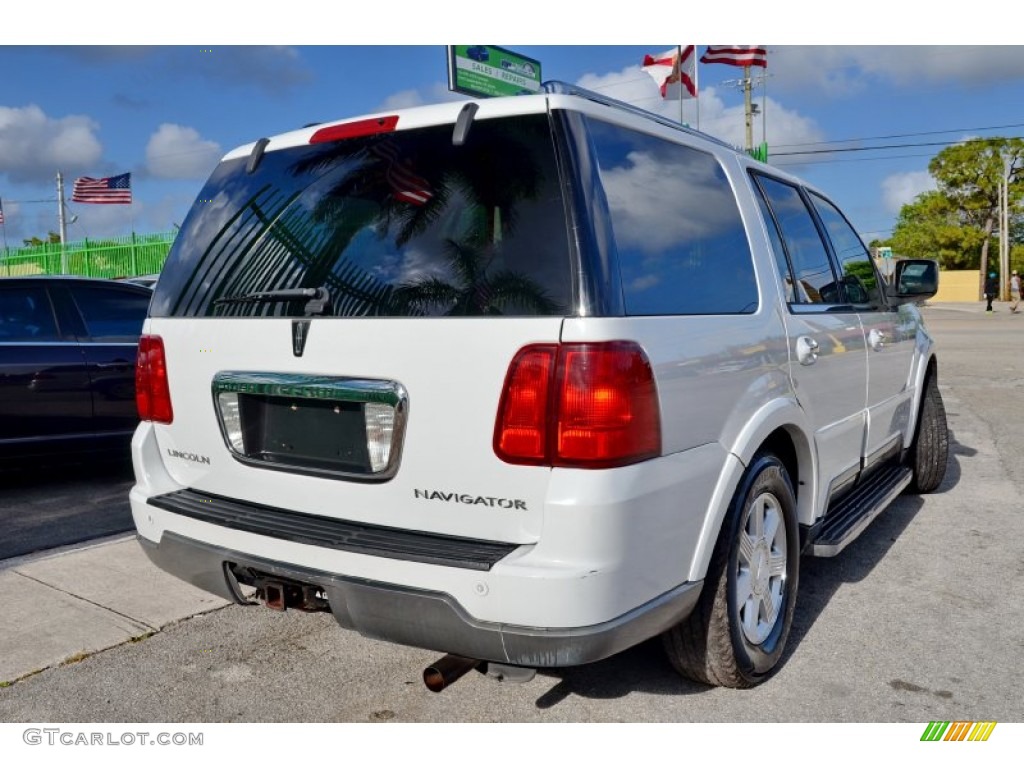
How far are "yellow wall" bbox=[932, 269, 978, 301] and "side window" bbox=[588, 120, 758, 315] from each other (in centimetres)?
5830

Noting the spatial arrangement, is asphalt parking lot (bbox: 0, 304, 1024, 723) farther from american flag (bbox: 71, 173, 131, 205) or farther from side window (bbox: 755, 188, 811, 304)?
american flag (bbox: 71, 173, 131, 205)

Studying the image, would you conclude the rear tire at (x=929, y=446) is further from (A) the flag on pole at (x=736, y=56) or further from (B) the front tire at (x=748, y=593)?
(A) the flag on pole at (x=736, y=56)

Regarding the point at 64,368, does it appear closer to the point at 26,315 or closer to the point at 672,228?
the point at 26,315

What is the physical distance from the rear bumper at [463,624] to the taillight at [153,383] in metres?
0.76

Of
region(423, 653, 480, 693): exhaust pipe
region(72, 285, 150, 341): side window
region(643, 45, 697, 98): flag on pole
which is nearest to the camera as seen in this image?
region(423, 653, 480, 693): exhaust pipe

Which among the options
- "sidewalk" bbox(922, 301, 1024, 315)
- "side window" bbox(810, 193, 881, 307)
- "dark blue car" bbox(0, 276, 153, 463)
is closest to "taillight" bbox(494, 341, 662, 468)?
"side window" bbox(810, 193, 881, 307)

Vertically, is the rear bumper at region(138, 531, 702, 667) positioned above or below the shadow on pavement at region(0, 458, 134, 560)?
above

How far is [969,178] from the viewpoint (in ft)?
181

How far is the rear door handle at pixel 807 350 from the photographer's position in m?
3.47

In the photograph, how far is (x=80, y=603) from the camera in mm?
4000

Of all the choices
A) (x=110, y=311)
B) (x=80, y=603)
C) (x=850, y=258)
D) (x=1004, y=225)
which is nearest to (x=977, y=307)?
(x=1004, y=225)

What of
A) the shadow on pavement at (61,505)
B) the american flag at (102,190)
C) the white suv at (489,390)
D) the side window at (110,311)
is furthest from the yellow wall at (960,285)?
the white suv at (489,390)

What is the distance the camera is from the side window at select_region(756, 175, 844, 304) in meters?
3.75

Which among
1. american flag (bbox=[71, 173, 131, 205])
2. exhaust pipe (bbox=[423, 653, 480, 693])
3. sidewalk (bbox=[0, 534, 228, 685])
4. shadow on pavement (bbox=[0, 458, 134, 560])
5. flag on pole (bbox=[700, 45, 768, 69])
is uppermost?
flag on pole (bbox=[700, 45, 768, 69])
